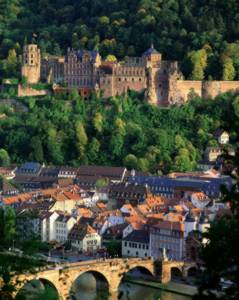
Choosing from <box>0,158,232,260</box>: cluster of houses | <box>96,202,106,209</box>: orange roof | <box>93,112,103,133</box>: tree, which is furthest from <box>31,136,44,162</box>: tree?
<box>96,202,106,209</box>: orange roof

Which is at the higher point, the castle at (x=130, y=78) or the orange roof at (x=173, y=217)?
the castle at (x=130, y=78)

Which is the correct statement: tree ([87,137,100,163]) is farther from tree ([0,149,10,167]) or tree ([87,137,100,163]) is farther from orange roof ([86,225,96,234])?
orange roof ([86,225,96,234])

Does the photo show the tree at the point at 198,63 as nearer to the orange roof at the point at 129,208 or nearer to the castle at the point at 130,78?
the castle at the point at 130,78

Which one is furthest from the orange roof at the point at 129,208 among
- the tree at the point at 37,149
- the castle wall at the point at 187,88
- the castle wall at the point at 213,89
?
the castle wall at the point at 213,89

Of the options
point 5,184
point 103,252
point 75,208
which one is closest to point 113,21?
point 5,184

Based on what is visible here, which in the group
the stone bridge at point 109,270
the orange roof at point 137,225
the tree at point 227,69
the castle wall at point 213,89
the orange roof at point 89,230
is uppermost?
the tree at point 227,69

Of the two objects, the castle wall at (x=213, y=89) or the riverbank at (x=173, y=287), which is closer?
the riverbank at (x=173, y=287)

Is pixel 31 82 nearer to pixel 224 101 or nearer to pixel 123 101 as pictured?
pixel 123 101
